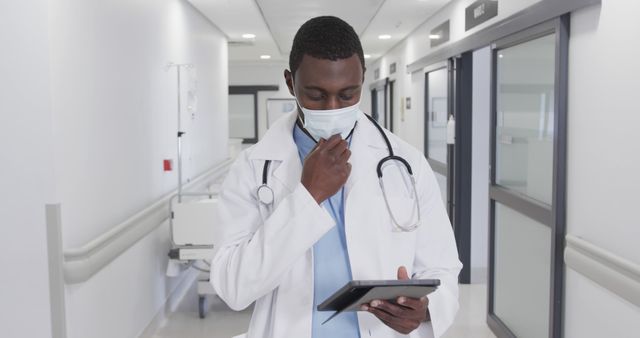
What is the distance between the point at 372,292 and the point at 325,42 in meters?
0.52

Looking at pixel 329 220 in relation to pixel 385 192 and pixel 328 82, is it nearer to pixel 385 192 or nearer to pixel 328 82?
pixel 385 192

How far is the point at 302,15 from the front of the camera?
7.08 metres

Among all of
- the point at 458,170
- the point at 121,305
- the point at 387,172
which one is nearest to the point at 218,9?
the point at 458,170

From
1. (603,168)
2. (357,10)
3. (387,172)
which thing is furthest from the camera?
(357,10)

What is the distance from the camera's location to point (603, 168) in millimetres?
2766

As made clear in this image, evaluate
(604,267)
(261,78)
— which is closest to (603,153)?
(604,267)

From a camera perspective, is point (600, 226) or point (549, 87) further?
point (549, 87)

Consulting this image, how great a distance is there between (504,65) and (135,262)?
2.79 m

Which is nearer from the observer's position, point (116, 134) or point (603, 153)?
point (603, 153)

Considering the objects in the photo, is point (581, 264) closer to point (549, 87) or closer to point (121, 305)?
point (549, 87)

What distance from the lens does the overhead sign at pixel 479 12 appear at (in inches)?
172

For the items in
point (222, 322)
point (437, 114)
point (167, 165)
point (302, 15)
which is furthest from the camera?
point (302, 15)

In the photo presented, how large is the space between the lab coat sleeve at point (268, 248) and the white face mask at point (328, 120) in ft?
0.55

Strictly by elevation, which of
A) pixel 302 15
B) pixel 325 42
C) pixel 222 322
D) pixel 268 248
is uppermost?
pixel 302 15
